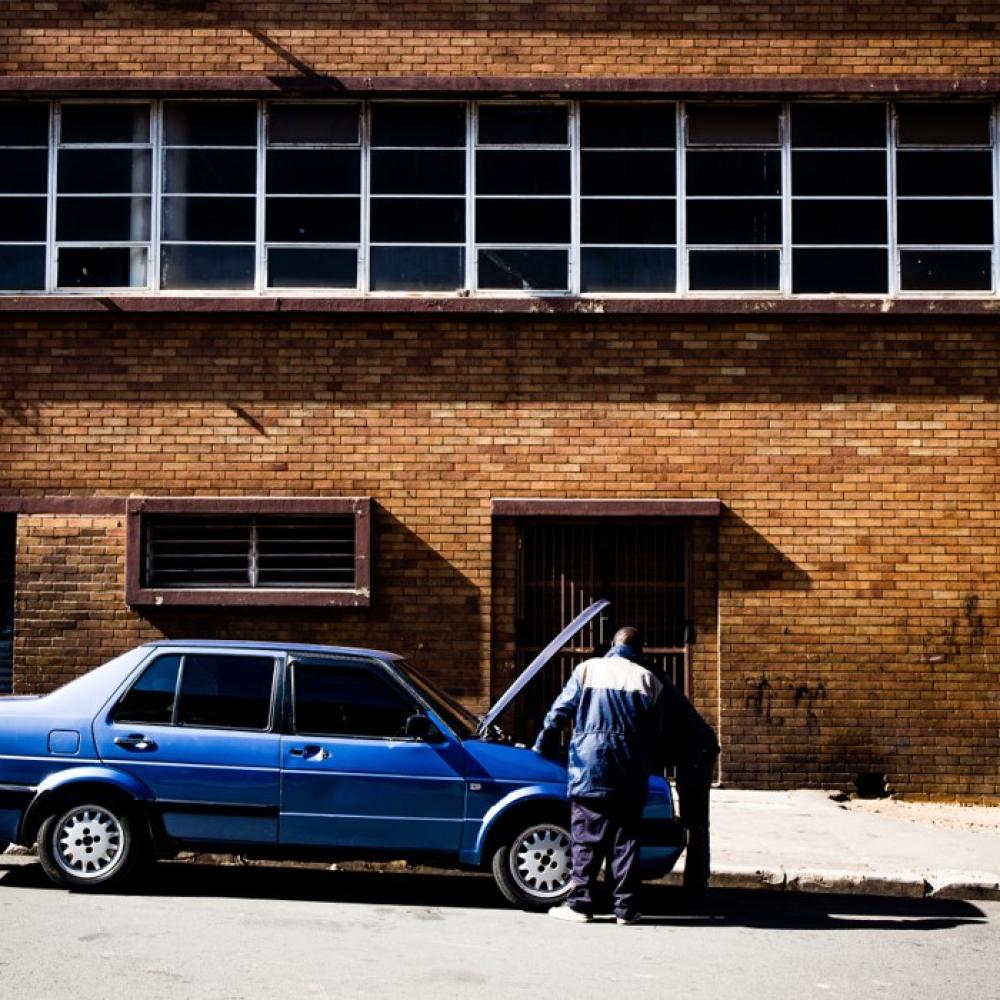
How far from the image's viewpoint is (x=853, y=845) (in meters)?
9.95

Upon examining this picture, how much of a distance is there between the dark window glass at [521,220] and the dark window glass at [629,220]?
7.8 inches

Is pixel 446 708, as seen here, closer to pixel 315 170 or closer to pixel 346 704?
pixel 346 704

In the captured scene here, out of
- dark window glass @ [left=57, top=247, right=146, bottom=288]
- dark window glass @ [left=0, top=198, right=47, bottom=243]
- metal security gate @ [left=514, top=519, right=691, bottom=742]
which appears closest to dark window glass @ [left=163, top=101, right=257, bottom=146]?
dark window glass @ [left=57, top=247, right=146, bottom=288]

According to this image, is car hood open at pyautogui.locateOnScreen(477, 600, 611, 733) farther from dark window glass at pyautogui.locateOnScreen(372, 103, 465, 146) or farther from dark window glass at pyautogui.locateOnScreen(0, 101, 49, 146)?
dark window glass at pyautogui.locateOnScreen(0, 101, 49, 146)

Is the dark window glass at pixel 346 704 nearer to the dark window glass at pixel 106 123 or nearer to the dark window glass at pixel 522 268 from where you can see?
the dark window glass at pixel 522 268

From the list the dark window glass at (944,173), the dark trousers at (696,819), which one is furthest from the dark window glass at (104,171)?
the dark trousers at (696,819)

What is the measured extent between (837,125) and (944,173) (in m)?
1.01

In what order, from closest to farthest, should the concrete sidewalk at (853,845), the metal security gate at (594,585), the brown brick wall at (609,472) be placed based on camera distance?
the concrete sidewalk at (853,845), the brown brick wall at (609,472), the metal security gate at (594,585)

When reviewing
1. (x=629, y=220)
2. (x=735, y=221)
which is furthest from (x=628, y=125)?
(x=735, y=221)

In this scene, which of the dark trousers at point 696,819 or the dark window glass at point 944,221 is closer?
the dark trousers at point 696,819

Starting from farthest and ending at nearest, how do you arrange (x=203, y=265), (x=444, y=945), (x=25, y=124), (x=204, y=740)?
(x=25, y=124), (x=203, y=265), (x=204, y=740), (x=444, y=945)

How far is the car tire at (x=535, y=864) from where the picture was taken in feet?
26.0

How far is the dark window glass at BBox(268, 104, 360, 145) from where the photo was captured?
41.4ft

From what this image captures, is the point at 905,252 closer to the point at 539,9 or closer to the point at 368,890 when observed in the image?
the point at 539,9
